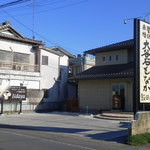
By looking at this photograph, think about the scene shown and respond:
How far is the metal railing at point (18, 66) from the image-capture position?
27.0 meters

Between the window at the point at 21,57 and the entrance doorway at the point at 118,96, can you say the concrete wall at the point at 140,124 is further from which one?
the window at the point at 21,57

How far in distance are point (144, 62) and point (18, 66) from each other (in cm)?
1770

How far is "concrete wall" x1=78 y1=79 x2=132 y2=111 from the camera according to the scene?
23.9m

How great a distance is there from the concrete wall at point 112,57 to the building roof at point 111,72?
501 mm

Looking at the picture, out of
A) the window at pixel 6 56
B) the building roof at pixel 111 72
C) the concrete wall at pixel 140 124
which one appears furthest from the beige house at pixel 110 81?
the concrete wall at pixel 140 124

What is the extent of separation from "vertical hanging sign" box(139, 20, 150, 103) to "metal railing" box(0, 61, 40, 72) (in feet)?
55.7

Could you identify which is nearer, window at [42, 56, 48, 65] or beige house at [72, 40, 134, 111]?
beige house at [72, 40, 134, 111]

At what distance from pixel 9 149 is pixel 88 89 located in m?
18.8

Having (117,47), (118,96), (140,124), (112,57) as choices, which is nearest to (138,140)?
(140,124)

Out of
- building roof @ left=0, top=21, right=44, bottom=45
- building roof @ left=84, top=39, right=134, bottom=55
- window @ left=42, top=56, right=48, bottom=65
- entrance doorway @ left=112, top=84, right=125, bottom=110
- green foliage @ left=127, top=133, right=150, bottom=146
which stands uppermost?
building roof @ left=0, top=21, right=44, bottom=45

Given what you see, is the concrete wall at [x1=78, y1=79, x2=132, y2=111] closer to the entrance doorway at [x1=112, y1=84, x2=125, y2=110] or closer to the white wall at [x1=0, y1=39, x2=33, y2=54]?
the entrance doorway at [x1=112, y1=84, x2=125, y2=110]

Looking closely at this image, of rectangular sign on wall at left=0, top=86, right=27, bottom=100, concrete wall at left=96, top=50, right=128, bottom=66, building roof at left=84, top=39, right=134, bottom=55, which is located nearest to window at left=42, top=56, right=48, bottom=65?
building roof at left=84, top=39, right=134, bottom=55

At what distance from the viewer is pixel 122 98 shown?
24297mm

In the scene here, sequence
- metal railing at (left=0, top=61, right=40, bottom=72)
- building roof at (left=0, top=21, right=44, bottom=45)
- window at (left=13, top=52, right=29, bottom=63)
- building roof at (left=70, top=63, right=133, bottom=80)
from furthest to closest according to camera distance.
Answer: window at (left=13, top=52, right=29, bottom=63) → building roof at (left=0, top=21, right=44, bottom=45) → metal railing at (left=0, top=61, right=40, bottom=72) → building roof at (left=70, top=63, right=133, bottom=80)
